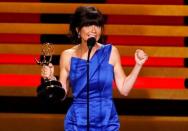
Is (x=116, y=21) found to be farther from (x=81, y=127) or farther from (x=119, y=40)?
(x=81, y=127)

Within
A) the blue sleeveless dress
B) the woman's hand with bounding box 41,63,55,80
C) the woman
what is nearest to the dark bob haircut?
the woman

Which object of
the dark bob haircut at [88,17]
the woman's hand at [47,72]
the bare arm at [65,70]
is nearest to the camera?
the woman's hand at [47,72]

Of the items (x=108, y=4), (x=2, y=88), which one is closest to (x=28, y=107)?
(x=2, y=88)

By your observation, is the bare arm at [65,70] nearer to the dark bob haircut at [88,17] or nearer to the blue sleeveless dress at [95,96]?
the blue sleeveless dress at [95,96]

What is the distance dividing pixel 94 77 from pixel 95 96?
0.31 feet

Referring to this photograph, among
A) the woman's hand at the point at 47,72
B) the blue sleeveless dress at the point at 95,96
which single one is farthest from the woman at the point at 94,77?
the woman's hand at the point at 47,72

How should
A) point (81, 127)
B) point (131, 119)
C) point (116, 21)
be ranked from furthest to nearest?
point (116, 21), point (131, 119), point (81, 127)

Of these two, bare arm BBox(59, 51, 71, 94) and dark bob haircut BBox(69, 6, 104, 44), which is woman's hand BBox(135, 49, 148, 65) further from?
bare arm BBox(59, 51, 71, 94)

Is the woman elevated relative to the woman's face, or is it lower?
lower

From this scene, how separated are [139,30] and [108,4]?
346 millimetres

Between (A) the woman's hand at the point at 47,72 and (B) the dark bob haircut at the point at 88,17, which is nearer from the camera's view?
(A) the woman's hand at the point at 47,72

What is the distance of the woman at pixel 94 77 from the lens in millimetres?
2143

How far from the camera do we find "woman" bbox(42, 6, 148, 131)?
2143 millimetres

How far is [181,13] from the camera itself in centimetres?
373
